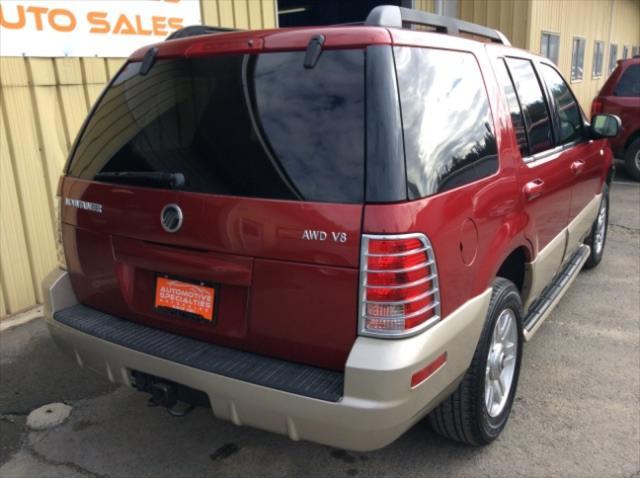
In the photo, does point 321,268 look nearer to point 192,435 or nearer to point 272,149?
point 272,149

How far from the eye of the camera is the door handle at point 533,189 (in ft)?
9.90

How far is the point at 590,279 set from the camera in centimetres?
533

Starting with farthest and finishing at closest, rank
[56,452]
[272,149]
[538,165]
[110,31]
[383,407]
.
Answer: [110,31]
[538,165]
[56,452]
[272,149]
[383,407]

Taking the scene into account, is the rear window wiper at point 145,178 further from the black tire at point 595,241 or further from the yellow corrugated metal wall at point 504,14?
the yellow corrugated metal wall at point 504,14

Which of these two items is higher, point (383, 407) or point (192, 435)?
point (383, 407)

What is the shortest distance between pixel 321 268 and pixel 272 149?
0.49 meters

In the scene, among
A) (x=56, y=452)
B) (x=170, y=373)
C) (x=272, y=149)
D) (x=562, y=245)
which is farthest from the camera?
(x=562, y=245)

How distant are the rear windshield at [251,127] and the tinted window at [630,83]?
9.15 metres

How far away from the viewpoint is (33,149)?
4496 millimetres

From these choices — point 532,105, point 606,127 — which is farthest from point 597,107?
point 532,105

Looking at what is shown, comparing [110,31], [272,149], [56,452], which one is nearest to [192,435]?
[56,452]

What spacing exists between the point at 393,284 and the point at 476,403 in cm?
94

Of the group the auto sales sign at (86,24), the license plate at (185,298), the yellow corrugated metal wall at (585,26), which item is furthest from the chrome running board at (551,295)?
the yellow corrugated metal wall at (585,26)

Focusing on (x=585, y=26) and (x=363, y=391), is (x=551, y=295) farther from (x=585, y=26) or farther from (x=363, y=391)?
(x=585, y=26)
